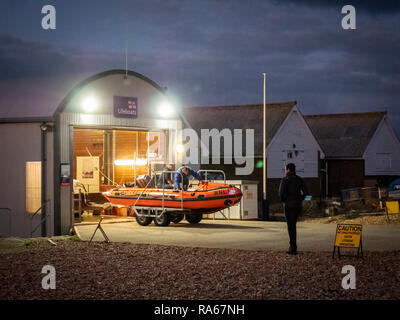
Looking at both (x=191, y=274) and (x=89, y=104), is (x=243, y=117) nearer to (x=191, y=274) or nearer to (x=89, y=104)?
(x=89, y=104)

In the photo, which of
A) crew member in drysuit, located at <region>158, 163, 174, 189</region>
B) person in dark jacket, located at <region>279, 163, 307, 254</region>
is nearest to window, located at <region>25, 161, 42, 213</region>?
crew member in drysuit, located at <region>158, 163, 174, 189</region>

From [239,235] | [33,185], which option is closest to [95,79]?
[33,185]

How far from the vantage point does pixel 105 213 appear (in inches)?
1077

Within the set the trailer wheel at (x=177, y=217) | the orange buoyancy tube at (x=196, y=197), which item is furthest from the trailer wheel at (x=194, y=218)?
the orange buoyancy tube at (x=196, y=197)

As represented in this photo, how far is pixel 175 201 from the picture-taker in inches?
823

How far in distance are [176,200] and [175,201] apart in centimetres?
6

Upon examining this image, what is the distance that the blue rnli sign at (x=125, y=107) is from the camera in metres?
22.3

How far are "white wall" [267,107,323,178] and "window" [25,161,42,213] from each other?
2190 cm

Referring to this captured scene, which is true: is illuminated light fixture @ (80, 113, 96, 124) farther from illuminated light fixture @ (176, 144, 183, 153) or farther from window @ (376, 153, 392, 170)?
window @ (376, 153, 392, 170)

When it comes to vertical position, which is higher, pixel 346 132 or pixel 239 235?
pixel 346 132

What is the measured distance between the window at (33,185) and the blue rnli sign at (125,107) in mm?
3434

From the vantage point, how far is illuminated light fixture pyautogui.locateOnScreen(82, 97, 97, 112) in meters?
21.1
